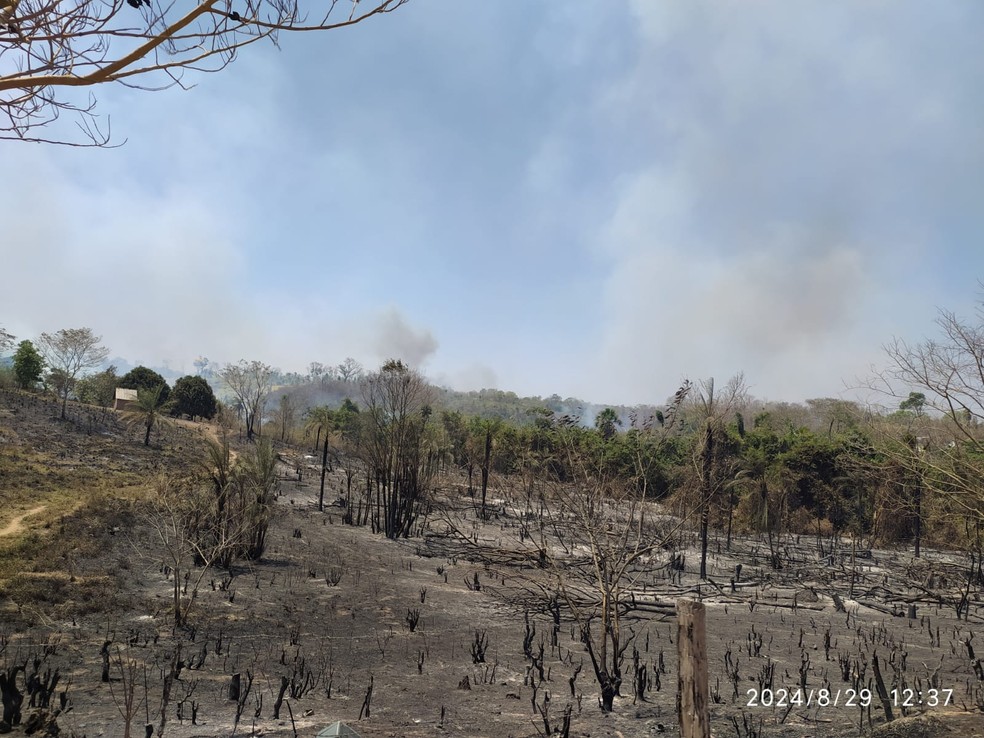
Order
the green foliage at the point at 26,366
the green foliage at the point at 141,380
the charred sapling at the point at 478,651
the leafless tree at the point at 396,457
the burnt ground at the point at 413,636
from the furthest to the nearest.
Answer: the green foliage at the point at 141,380
the green foliage at the point at 26,366
the leafless tree at the point at 396,457
the charred sapling at the point at 478,651
the burnt ground at the point at 413,636

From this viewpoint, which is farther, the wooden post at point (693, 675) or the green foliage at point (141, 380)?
the green foliage at point (141, 380)

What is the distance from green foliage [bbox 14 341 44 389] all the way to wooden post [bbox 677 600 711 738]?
5465 cm

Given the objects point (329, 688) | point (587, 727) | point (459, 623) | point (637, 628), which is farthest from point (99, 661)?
point (637, 628)

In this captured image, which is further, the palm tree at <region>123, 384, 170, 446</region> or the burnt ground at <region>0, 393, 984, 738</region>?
the palm tree at <region>123, 384, 170, 446</region>

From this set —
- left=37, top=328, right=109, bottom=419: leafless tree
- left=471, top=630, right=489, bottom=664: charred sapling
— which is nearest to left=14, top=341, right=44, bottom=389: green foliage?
left=37, top=328, right=109, bottom=419: leafless tree

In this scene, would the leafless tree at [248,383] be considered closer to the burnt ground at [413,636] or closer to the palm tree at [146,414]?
the palm tree at [146,414]

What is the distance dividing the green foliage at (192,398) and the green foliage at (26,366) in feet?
32.6

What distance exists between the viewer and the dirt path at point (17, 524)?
16.1 m

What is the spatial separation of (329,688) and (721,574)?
47.8ft

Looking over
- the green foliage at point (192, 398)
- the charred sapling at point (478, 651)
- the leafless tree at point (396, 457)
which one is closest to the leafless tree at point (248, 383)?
the green foliage at point (192, 398)

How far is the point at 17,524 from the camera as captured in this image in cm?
1709

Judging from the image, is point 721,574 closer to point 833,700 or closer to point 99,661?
point 833,700

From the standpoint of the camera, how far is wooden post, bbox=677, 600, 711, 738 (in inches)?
196

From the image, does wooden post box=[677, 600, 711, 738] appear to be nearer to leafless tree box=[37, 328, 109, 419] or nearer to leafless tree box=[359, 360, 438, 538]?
leafless tree box=[359, 360, 438, 538]
